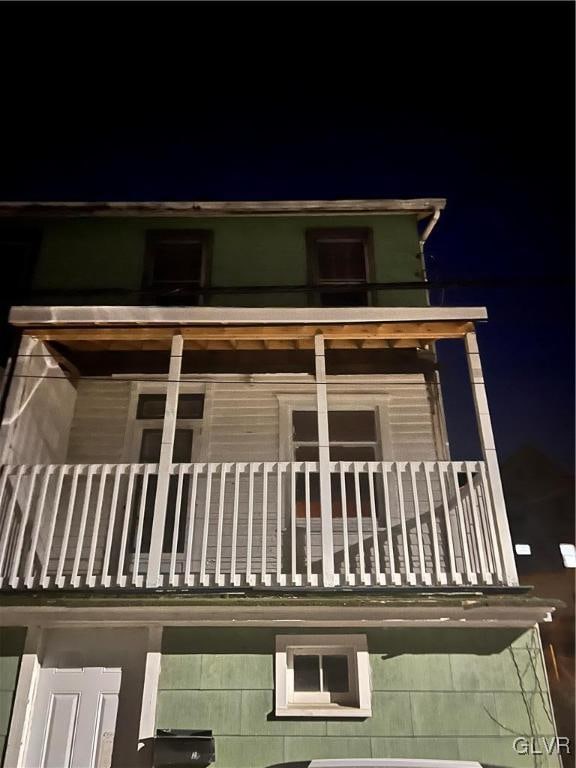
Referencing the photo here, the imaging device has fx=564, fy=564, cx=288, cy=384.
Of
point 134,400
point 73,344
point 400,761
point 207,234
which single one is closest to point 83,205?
point 207,234

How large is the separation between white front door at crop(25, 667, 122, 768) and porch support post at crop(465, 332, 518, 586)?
364 cm

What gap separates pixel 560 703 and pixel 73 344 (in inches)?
562

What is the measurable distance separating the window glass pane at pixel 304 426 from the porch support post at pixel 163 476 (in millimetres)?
2030

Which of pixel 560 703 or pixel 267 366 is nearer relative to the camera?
pixel 267 366

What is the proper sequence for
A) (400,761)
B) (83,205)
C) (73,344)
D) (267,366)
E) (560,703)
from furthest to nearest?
(560,703), (83,205), (267,366), (73,344), (400,761)

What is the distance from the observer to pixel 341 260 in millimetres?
8633

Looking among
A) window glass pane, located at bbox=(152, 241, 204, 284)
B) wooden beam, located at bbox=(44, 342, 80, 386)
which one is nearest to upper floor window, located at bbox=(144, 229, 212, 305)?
window glass pane, located at bbox=(152, 241, 204, 284)

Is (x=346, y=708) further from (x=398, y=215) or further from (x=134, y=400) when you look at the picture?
(x=398, y=215)

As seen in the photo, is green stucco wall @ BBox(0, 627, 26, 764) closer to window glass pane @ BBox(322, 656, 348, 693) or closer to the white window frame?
the white window frame

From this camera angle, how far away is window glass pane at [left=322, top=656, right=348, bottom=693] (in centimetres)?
501

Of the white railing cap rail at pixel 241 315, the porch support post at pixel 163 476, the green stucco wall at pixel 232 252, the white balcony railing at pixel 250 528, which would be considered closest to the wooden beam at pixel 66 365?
the white railing cap rail at pixel 241 315

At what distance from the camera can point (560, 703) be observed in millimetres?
13891

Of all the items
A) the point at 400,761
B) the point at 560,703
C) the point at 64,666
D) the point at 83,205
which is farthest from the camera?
the point at 560,703

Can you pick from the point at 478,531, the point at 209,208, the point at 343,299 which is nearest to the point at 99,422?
the point at 209,208
